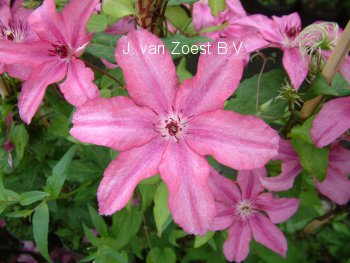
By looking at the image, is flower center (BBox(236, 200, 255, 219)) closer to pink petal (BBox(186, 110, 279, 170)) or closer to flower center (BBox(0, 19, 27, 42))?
pink petal (BBox(186, 110, 279, 170))

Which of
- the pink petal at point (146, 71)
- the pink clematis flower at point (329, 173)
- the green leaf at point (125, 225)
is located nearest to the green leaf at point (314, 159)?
the pink clematis flower at point (329, 173)

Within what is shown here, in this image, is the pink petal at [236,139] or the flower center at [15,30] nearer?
the pink petal at [236,139]

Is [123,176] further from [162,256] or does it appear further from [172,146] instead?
[162,256]

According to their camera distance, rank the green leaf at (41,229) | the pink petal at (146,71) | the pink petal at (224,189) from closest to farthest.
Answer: the pink petal at (146,71)
the green leaf at (41,229)
the pink petal at (224,189)

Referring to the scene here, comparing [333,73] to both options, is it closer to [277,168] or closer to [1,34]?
[277,168]

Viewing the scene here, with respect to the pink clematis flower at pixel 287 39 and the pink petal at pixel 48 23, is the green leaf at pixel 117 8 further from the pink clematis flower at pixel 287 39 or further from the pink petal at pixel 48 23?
the pink clematis flower at pixel 287 39

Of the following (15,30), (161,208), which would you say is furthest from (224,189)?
(15,30)
